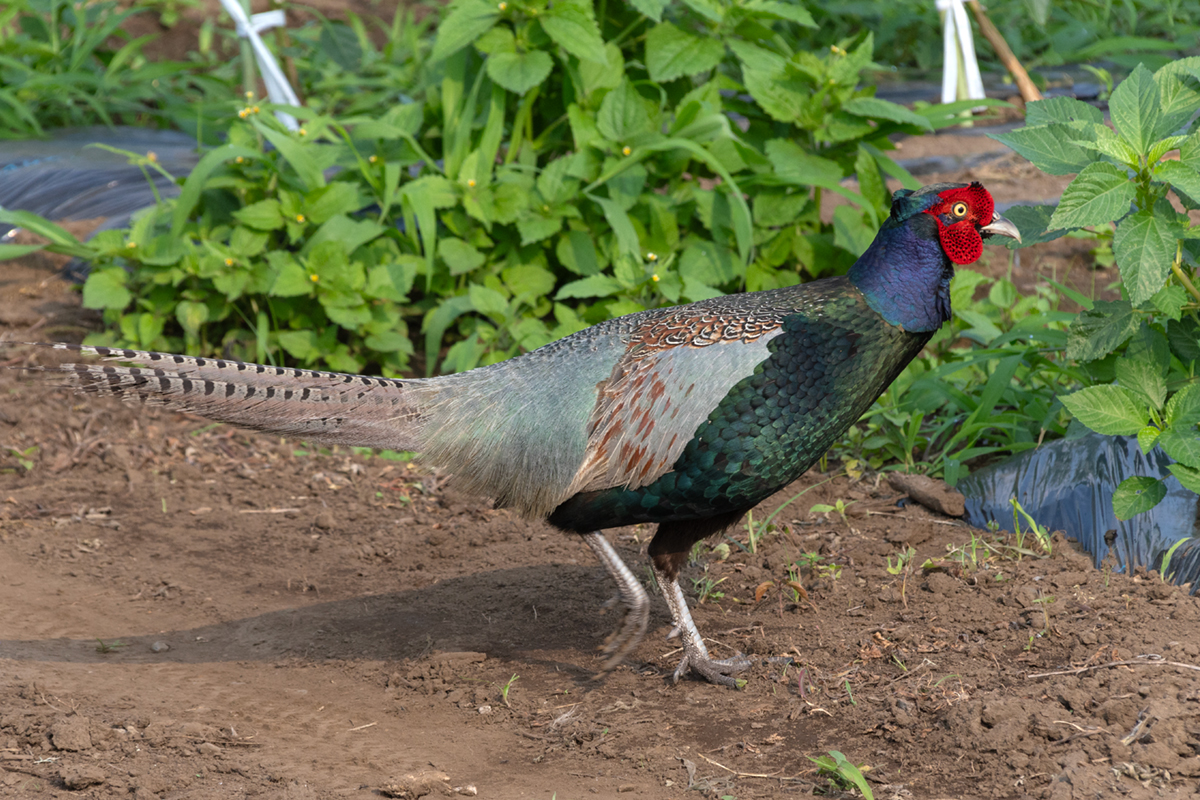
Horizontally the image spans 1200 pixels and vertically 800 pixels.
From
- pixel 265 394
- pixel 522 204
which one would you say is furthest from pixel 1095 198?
pixel 522 204

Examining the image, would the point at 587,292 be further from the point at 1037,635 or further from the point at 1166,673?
the point at 1166,673

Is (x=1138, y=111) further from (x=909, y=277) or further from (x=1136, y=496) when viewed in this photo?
(x=1136, y=496)

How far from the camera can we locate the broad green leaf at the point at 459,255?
4914mm

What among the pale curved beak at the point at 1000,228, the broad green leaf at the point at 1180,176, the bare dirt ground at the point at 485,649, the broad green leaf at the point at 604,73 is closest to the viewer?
the bare dirt ground at the point at 485,649

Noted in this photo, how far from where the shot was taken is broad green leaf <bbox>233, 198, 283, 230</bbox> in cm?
488

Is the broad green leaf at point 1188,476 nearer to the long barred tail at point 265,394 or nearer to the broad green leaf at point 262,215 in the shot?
the long barred tail at point 265,394

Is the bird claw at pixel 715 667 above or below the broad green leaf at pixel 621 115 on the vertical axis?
below

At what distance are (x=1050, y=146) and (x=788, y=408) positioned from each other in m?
1.12

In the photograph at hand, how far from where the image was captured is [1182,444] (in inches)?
117

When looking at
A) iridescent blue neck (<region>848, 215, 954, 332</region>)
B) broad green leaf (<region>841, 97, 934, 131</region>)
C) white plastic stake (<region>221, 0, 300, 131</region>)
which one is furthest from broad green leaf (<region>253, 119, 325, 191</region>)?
iridescent blue neck (<region>848, 215, 954, 332</region>)

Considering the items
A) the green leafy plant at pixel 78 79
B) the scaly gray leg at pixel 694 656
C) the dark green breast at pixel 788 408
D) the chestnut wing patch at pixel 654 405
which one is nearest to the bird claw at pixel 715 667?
the scaly gray leg at pixel 694 656

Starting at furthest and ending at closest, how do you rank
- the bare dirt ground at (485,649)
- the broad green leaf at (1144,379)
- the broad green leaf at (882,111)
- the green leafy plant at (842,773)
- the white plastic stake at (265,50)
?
the white plastic stake at (265,50)
the broad green leaf at (882,111)
the broad green leaf at (1144,379)
the bare dirt ground at (485,649)
the green leafy plant at (842,773)

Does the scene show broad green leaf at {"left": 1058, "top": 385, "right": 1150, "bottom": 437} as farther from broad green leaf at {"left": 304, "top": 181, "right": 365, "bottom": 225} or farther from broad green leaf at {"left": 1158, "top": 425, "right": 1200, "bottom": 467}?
broad green leaf at {"left": 304, "top": 181, "right": 365, "bottom": 225}

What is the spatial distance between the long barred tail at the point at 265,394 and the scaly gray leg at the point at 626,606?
0.65 m
